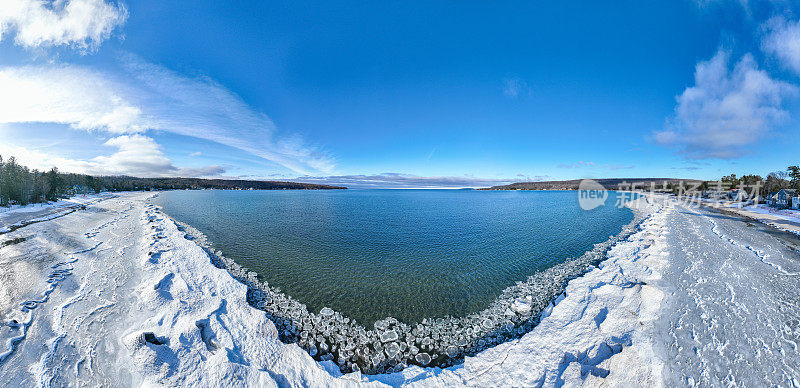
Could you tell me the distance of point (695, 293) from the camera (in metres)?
9.27

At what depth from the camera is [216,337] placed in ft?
21.4

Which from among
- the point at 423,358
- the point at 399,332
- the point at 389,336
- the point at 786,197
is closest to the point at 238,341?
the point at 389,336

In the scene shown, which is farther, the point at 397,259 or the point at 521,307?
the point at 397,259

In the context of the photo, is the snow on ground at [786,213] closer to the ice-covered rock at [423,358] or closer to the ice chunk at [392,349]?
the ice-covered rock at [423,358]

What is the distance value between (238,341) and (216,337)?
688 mm

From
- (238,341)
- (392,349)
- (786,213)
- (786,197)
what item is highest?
(786,197)

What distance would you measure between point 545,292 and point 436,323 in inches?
213

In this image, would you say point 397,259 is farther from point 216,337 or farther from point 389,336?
point 216,337

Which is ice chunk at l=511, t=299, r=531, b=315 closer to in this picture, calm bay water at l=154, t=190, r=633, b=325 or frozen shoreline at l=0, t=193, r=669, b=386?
frozen shoreline at l=0, t=193, r=669, b=386

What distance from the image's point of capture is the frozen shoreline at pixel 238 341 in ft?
17.2

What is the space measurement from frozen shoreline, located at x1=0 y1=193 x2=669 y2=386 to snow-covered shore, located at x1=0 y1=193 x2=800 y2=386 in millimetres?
29

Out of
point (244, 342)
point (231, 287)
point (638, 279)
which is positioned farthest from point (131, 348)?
point (638, 279)

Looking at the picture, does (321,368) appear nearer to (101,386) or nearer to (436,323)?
(436,323)

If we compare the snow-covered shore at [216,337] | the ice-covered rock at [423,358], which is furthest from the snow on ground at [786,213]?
the ice-covered rock at [423,358]
